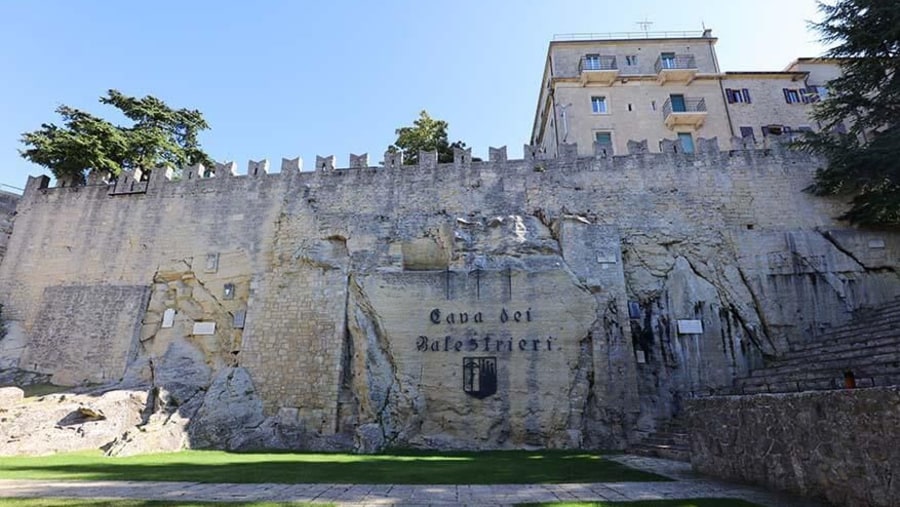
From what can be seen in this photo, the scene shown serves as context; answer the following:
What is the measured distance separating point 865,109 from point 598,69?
33.2 ft

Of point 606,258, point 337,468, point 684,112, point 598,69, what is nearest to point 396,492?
point 337,468

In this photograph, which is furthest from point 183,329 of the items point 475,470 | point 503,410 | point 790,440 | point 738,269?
point 738,269

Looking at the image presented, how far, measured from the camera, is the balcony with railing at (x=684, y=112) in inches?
768

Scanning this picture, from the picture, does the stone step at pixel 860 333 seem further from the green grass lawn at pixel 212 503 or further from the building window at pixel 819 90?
the building window at pixel 819 90

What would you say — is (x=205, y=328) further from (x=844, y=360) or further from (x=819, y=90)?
(x=819, y=90)

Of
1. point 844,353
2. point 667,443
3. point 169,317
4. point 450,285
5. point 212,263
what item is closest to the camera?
point 844,353

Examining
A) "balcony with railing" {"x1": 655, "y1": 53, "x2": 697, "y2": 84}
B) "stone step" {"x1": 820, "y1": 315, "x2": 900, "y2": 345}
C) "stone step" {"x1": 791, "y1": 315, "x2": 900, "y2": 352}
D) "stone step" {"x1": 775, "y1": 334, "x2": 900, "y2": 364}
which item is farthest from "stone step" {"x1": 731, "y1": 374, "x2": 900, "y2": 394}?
"balcony with railing" {"x1": 655, "y1": 53, "x2": 697, "y2": 84}

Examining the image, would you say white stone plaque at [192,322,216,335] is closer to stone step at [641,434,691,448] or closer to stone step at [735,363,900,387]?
stone step at [641,434,691,448]

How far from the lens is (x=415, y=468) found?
7.46 m

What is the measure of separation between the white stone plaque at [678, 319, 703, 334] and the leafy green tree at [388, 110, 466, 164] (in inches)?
469

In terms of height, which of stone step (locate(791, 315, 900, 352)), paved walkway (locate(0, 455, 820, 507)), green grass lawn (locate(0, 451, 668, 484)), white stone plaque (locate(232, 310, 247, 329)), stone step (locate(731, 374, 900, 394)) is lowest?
green grass lawn (locate(0, 451, 668, 484))

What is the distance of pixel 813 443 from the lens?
478 centimetres

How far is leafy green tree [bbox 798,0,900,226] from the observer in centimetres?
1222

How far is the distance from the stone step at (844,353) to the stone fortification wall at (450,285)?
1441 mm
